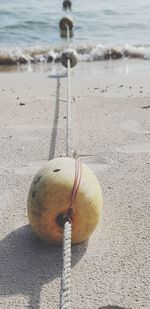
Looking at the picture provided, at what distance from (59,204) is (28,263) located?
0.40 meters

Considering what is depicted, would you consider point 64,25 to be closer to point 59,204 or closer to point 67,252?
point 59,204

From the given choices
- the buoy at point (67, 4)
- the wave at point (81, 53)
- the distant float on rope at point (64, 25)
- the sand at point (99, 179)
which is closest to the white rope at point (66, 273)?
the sand at point (99, 179)

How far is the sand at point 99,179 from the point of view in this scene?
9.22ft

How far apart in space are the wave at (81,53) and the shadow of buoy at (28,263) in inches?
329

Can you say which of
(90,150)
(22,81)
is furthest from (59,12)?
(90,150)

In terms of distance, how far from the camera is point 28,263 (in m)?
3.03

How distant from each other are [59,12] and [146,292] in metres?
16.6

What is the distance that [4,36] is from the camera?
545 inches

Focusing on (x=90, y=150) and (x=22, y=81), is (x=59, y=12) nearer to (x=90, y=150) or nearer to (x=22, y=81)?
(x=22, y=81)

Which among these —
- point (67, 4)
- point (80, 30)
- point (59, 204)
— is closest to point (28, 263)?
point (59, 204)

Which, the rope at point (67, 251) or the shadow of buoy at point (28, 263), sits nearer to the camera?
the rope at point (67, 251)

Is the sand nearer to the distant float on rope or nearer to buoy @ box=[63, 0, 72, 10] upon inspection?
the distant float on rope

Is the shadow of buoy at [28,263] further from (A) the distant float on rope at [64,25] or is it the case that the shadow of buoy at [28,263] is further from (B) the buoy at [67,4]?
(B) the buoy at [67,4]

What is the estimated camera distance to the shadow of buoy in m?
2.80
